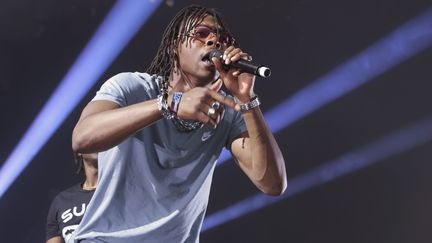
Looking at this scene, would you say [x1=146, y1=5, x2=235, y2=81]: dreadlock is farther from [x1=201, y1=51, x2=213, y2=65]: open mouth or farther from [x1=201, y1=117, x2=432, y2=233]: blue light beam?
[x1=201, y1=117, x2=432, y2=233]: blue light beam

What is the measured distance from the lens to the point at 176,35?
175 centimetres

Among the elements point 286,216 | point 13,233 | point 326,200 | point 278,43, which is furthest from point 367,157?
point 13,233

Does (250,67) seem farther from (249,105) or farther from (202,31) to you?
(202,31)

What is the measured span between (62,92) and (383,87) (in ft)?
7.16

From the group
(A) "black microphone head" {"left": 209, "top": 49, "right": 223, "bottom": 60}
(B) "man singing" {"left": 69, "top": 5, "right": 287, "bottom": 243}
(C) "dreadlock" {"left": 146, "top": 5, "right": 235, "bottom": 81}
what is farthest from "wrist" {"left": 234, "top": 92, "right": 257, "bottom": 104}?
(C) "dreadlock" {"left": 146, "top": 5, "right": 235, "bottom": 81}

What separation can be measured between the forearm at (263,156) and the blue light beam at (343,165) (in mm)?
2223

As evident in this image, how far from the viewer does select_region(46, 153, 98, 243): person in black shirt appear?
9.00 feet

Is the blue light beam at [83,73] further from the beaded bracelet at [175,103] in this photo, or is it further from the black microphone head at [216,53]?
the beaded bracelet at [175,103]

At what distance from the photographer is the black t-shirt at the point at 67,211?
8.90 feet

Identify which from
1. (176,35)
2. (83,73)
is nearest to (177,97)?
(176,35)

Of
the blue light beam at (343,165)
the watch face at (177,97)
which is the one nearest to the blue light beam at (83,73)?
the blue light beam at (343,165)

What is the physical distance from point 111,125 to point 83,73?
2.23 metres

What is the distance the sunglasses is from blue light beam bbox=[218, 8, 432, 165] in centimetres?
196

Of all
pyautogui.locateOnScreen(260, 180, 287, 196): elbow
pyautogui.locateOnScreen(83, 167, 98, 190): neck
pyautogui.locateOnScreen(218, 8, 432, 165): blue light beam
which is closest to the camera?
pyautogui.locateOnScreen(260, 180, 287, 196): elbow
